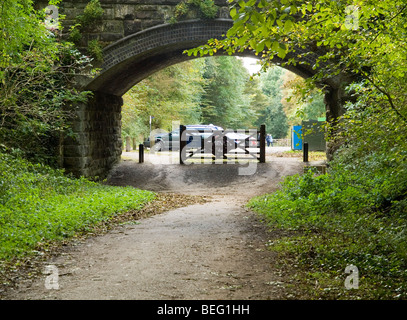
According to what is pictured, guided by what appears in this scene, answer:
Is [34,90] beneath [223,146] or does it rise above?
above

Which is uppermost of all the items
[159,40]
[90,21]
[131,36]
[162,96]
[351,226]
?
[90,21]

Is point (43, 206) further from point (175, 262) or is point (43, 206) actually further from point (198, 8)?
point (198, 8)

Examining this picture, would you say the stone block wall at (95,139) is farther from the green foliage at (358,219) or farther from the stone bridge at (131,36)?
the green foliage at (358,219)

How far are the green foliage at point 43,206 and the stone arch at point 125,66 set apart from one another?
161 centimetres

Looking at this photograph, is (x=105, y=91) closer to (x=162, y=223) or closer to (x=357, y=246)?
(x=162, y=223)

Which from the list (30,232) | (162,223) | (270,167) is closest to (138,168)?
(270,167)

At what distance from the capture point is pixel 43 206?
8.66 metres

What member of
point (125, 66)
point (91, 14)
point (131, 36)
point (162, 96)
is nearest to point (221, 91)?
point (162, 96)

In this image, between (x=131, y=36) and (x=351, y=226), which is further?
(x=131, y=36)

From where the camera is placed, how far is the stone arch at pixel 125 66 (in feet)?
46.6

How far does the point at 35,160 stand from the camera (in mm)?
13633

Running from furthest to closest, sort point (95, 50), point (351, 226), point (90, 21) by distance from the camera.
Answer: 1. point (90, 21)
2. point (95, 50)
3. point (351, 226)

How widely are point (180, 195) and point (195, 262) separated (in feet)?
29.8

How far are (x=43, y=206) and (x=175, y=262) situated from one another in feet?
12.7
